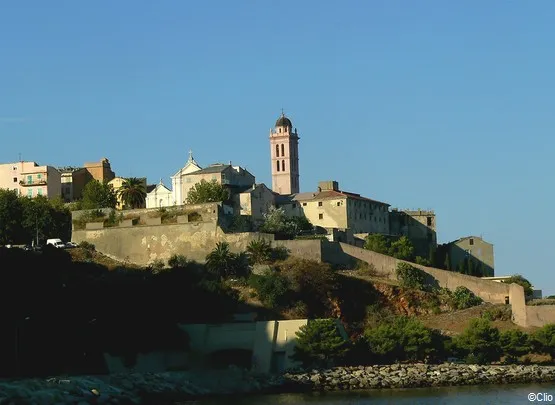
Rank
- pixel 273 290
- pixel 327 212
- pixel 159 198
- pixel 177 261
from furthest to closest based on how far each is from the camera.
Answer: pixel 159 198 < pixel 327 212 < pixel 177 261 < pixel 273 290

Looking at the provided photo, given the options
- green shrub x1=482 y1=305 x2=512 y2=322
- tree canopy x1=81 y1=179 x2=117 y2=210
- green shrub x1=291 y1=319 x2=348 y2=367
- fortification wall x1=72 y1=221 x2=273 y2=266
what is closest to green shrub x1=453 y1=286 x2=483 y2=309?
green shrub x1=482 y1=305 x2=512 y2=322

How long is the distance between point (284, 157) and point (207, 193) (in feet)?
66.2

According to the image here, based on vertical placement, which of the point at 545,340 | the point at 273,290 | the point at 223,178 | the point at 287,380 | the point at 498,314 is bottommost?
the point at 287,380

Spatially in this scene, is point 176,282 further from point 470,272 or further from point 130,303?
point 470,272

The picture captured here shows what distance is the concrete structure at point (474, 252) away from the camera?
89.5 meters

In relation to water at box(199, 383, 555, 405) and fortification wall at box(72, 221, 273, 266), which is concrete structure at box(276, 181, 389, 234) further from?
water at box(199, 383, 555, 405)

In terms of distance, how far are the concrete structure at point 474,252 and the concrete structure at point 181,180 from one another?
18.4m

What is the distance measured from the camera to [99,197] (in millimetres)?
Answer: 86062

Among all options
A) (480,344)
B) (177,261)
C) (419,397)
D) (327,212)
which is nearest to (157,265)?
(177,261)

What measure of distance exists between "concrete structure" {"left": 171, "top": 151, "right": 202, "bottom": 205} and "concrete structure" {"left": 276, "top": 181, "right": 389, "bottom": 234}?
245 inches

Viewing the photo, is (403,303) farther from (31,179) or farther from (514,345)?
(31,179)

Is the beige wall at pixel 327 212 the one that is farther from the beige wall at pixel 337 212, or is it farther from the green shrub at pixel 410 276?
the green shrub at pixel 410 276

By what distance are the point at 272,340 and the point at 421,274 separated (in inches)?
509

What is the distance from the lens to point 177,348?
62.7 m
